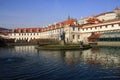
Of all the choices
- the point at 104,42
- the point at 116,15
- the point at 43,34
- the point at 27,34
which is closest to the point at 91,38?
the point at 104,42

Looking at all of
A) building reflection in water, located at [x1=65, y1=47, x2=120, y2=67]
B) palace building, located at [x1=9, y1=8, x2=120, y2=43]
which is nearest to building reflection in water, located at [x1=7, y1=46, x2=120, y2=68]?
building reflection in water, located at [x1=65, y1=47, x2=120, y2=67]

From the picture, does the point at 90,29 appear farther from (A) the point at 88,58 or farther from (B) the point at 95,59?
(B) the point at 95,59

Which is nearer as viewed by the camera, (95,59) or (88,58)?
(95,59)

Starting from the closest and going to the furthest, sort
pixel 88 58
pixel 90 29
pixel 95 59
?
pixel 95 59 < pixel 88 58 < pixel 90 29

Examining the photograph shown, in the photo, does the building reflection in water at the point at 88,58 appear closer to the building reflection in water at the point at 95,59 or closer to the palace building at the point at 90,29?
the building reflection in water at the point at 95,59

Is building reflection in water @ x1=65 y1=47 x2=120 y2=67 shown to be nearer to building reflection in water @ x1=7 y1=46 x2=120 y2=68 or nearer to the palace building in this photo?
building reflection in water @ x1=7 y1=46 x2=120 y2=68

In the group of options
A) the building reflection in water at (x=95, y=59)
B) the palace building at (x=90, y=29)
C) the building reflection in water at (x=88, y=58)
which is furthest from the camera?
the palace building at (x=90, y=29)

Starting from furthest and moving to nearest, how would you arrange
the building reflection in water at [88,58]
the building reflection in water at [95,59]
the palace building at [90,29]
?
the palace building at [90,29] → the building reflection in water at [88,58] → the building reflection in water at [95,59]

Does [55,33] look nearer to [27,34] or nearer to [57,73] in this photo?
[27,34]

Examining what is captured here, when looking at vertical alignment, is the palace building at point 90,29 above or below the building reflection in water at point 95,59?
above

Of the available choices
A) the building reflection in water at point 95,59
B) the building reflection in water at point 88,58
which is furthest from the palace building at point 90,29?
the building reflection in water at point 95,59

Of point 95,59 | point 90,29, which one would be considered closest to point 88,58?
point 95,59

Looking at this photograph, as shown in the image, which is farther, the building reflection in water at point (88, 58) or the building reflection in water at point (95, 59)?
the building reflection in water at point (88, 58)

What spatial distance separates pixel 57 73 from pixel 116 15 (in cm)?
8932
